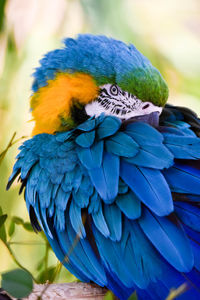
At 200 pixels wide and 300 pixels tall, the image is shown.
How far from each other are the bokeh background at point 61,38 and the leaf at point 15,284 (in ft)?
1.68

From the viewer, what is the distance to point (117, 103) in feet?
2.45

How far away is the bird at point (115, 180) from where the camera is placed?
0.54 metres

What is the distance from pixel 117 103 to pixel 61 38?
1.60 feet

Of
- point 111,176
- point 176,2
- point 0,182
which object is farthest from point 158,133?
point 176,2

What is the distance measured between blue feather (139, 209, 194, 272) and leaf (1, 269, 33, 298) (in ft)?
0.68

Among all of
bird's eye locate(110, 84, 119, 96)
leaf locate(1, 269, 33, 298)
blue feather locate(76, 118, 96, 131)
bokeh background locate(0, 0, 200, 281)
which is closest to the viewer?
leaf locate(1, 269, 33, 298)

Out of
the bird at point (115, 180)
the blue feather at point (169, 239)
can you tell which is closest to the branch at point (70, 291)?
the bird at point (115, 180)

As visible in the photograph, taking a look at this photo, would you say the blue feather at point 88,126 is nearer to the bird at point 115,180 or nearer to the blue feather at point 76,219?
the bird at point 115,180

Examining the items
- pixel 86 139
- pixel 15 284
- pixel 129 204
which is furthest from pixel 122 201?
pixel 15 284

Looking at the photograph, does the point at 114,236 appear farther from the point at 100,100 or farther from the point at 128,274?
the point at 100,100

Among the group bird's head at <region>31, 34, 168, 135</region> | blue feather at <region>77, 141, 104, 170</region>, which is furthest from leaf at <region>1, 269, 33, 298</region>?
bird's head at <region>31, 34, 168, 135</region>

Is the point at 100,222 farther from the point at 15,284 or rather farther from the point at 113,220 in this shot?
the point at 15,284

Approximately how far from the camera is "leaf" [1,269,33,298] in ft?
1.26

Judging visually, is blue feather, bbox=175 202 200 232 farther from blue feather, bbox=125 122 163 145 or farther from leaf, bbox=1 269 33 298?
leaf, bbox=1 269 33 298
